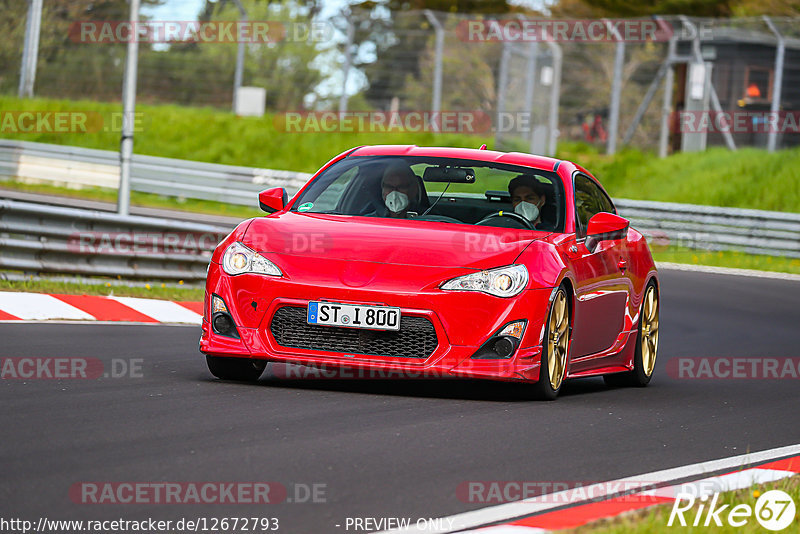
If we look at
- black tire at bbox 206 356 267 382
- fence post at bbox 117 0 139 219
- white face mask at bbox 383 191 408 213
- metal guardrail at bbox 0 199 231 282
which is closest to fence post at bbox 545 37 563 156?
fence post at bbox 117 0 139 219

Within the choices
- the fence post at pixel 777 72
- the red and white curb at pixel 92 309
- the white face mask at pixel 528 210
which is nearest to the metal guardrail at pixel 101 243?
the red and white curb at pixel 92 309

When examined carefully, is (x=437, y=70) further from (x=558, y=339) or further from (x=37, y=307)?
(x=558, y=339)

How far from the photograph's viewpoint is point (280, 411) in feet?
22.7

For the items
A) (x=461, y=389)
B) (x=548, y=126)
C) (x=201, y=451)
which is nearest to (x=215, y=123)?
(x=548, y=126)

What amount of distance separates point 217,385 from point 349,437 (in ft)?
6.07

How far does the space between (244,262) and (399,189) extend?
134 centimetres

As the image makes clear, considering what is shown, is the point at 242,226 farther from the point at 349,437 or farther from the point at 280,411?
the point at 349,437

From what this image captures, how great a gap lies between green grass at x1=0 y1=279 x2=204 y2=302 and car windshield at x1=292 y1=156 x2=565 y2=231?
4.74 m

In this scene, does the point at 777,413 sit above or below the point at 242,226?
below

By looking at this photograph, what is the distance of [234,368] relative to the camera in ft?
26.8

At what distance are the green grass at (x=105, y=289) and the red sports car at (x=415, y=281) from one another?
480 cm

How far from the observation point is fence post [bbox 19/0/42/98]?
30.3 metres

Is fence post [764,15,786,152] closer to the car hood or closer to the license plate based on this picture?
the car hood

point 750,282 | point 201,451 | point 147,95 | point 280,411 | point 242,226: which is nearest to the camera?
point 201,451
